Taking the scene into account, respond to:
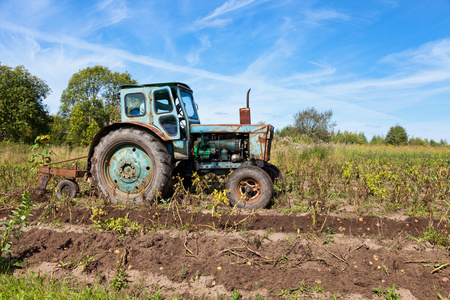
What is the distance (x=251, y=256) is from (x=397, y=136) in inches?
1454

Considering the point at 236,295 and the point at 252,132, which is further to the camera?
the point at 252,132

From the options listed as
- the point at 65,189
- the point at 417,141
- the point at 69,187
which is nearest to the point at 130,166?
the point at 69,187

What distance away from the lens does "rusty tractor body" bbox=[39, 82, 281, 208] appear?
17.6 ft

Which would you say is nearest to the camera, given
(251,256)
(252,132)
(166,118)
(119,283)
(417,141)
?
(119,283)

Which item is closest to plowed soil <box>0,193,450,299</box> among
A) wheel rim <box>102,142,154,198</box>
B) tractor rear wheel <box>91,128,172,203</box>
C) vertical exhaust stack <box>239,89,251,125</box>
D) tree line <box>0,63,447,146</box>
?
tractor rear wheel <box>91,128,172,203</box>

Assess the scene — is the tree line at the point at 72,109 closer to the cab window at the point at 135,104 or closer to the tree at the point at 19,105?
the tree at the point at 19,105

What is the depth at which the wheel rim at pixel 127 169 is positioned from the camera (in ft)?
18.5

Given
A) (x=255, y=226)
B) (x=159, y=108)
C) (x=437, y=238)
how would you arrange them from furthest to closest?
(x=159, y=108) < (x=255, y=226) < (x=437, y=238)

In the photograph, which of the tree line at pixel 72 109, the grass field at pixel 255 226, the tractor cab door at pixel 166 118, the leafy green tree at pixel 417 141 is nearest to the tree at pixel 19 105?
the tree line at pixel 72 109

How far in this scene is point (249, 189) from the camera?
526 centimetres

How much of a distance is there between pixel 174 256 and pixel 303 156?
31.8 feet

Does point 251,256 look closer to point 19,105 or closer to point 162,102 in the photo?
point 162,102

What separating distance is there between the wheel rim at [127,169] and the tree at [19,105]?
24974 mm

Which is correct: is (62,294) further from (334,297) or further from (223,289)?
(334,297)
